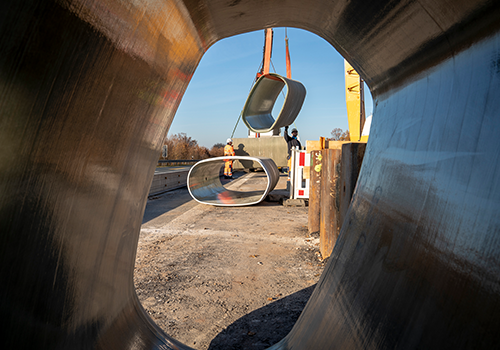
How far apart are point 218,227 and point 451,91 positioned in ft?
15.0

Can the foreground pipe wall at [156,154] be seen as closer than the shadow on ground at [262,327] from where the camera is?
Yes

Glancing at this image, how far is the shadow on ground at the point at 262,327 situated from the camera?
1929mm

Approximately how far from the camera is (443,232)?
66cm

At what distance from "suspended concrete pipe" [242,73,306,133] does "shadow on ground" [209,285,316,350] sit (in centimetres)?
562

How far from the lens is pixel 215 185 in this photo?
30.1ft

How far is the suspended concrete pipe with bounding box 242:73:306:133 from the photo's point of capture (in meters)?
7.61

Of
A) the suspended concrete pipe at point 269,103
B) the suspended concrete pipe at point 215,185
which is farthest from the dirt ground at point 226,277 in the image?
the suspended concrete pipe at point 269,103

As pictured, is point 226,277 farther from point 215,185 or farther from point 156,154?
point 215,185

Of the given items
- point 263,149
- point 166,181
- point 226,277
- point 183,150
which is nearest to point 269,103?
point 166,181

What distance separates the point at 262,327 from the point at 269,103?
811 centimetres

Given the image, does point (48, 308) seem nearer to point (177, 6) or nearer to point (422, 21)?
point (177, 6)

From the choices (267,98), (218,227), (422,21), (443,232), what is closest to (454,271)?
(443,232)

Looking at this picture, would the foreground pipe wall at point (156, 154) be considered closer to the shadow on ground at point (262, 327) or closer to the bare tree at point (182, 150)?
the shadow on ground at point (262, 327)

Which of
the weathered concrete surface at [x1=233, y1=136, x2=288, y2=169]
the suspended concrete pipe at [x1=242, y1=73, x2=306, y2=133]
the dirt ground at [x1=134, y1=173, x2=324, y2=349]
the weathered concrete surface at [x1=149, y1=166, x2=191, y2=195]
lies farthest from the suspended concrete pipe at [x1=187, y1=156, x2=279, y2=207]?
the weathered concrete surface at [x1=233, y1=136, x2=288, y2=169]
